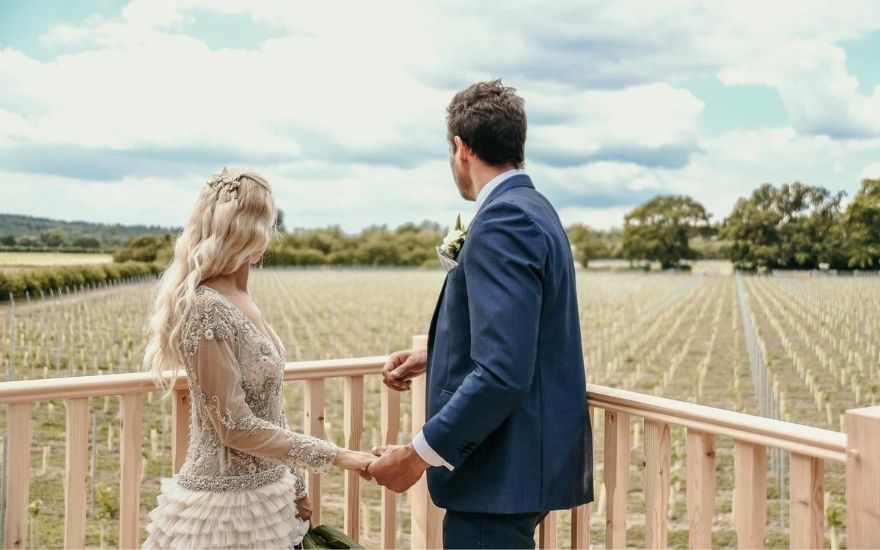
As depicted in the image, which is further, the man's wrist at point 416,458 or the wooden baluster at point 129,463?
the wooden baluster at point 129,463

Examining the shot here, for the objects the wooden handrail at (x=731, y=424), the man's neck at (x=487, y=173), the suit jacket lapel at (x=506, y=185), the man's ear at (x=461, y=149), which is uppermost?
the man's ear at (x=461, y=149)

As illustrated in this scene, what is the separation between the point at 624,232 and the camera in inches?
307

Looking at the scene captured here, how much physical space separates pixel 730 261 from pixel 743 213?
0.37 meters

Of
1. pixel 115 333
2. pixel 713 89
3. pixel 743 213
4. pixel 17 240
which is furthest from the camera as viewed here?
pixel 713 89

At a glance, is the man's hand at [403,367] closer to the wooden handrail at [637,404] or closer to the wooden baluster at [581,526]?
the wooden handrail at [637,404]

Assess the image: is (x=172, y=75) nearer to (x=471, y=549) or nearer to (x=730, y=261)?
(x=730, y=261)

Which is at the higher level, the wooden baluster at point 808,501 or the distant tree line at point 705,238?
the distant tree line at point 705,238

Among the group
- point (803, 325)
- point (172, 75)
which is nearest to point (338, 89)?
point (172, 75)

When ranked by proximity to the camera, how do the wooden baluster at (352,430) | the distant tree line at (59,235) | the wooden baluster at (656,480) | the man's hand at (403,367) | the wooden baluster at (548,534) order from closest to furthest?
the wooden baluster at (656,480)
the man's hand at (403,367)
the wooden baluster at (548,534)
the wooden baluster at (352,430)
the distant tree line at (59,235)

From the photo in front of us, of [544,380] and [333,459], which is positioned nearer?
[544,380]

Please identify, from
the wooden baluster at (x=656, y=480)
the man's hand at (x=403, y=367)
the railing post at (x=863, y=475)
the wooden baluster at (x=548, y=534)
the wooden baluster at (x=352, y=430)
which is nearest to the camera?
the railing post at (x=863, y=475)

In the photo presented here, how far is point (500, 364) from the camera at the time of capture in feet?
4.58

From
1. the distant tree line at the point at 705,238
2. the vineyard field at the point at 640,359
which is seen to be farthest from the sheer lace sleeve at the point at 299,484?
the vineyard field at the point at 640,359

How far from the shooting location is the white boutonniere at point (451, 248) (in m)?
1.68
